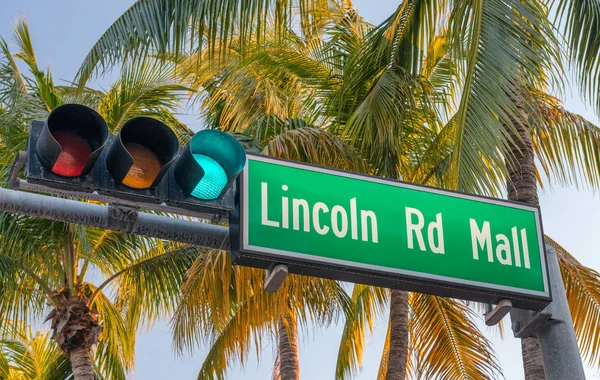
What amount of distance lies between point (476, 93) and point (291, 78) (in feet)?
21.0

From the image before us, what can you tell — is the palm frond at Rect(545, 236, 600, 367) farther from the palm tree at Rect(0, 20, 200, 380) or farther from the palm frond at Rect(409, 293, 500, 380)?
the palm tree at Rect(0, 20, 200, 380)

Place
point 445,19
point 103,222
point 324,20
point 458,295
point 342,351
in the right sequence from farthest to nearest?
1. point 342,351
2. point 324,20
3. point 445,19
4. point 458,295
5. point 103,222

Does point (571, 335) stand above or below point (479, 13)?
below

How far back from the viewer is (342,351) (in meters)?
15.9

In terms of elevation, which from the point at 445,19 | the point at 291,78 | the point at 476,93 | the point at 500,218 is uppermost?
the point at 291,78

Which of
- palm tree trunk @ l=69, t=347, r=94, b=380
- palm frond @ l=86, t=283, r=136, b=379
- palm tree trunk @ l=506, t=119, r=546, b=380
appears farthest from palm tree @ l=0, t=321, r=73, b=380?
palm tree trunk @ l=506, t=119, r=546, b=380

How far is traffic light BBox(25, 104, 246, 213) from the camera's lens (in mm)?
4398

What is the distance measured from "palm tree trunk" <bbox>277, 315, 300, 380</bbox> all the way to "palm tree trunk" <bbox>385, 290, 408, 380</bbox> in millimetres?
2464

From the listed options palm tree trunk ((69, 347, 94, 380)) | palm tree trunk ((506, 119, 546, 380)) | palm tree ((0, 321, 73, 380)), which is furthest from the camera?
palm tree ((0, 321, 73, 380))

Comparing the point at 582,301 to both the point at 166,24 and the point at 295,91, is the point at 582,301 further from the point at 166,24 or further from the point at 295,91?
the point at 166,24

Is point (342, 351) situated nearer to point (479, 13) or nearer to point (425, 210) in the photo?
point (479, 13)

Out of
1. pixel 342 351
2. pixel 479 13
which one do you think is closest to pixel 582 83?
pixel 479 13

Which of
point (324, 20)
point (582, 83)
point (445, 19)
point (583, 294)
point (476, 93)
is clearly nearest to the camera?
point (476, 93)

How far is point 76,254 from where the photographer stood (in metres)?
15.0
